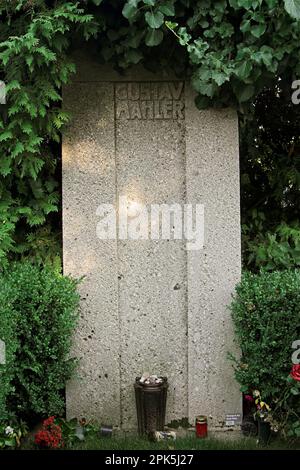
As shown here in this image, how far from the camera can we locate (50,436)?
3.56 metres

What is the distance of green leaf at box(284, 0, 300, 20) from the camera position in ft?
11.4

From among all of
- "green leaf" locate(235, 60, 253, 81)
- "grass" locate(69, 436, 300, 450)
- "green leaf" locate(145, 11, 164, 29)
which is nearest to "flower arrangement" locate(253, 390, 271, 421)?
"grass" locate(69, 436, 300, 450)

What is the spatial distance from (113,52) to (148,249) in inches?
52.9

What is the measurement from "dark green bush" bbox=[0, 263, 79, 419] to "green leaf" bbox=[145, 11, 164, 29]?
171cm

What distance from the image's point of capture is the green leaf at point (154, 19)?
11.8 feet

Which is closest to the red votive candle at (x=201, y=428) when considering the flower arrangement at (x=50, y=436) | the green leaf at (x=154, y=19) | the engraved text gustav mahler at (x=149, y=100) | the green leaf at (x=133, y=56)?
the flower arrangement at (x=50, y=436)

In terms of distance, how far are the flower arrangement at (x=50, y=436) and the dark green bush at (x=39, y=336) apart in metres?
0.17

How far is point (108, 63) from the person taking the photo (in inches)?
161

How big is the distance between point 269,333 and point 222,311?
430 mm

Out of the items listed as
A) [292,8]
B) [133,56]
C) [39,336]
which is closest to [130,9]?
[133,56]

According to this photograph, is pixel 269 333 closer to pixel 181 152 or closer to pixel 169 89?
pixel 181 152

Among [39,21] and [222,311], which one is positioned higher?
[39,21]

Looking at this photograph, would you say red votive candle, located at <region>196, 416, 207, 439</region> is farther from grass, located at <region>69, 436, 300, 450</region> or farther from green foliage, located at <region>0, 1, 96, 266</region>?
green foliage, located at <region>0, 1, 96, 266</region>
